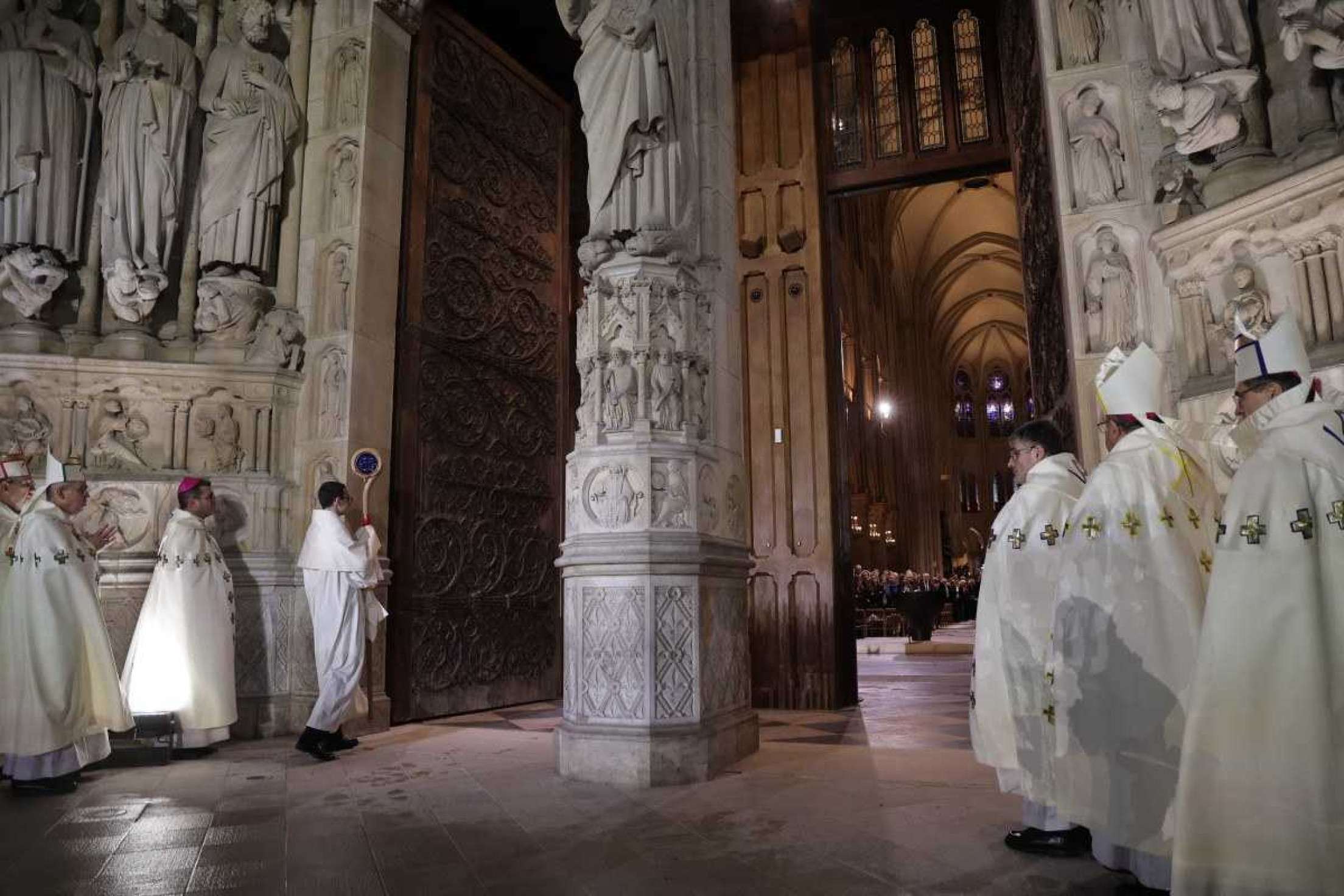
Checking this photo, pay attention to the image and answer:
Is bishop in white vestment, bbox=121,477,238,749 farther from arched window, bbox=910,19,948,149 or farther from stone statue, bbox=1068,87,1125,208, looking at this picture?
arched window, bbox=910,19,948,149

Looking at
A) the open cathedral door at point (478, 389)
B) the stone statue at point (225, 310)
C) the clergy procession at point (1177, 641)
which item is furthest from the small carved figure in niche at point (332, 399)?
the clergy procession at point (1177, 641)

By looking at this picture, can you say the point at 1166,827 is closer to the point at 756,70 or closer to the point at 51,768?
the point at 51,768

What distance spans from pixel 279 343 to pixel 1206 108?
20.4 feet

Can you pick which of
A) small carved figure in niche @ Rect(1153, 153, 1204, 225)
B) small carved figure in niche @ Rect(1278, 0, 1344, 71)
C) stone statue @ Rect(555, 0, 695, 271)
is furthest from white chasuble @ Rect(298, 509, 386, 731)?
small carved figure in niche @ Rect(1278, 0, 1344, 71)

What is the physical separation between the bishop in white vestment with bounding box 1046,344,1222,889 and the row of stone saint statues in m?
5.89

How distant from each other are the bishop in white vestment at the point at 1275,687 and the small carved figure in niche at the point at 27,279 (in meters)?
7.42

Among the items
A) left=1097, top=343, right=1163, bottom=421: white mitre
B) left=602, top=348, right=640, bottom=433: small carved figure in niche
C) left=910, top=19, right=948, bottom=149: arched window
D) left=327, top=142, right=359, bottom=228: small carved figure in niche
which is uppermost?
left=910, top=19, right=948, bottom=149: arched window

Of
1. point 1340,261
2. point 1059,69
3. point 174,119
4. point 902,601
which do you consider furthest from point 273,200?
point 902,601

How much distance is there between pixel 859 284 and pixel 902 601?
8861 mm

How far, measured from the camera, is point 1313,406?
7.98ft

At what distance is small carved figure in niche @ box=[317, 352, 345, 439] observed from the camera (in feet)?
22.2

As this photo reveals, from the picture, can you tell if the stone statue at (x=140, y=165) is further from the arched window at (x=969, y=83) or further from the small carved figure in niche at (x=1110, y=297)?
the arched window at (x=969, y=83)

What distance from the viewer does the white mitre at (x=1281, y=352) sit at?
2570 mm

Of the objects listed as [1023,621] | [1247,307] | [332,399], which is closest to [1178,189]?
[1247,307]
